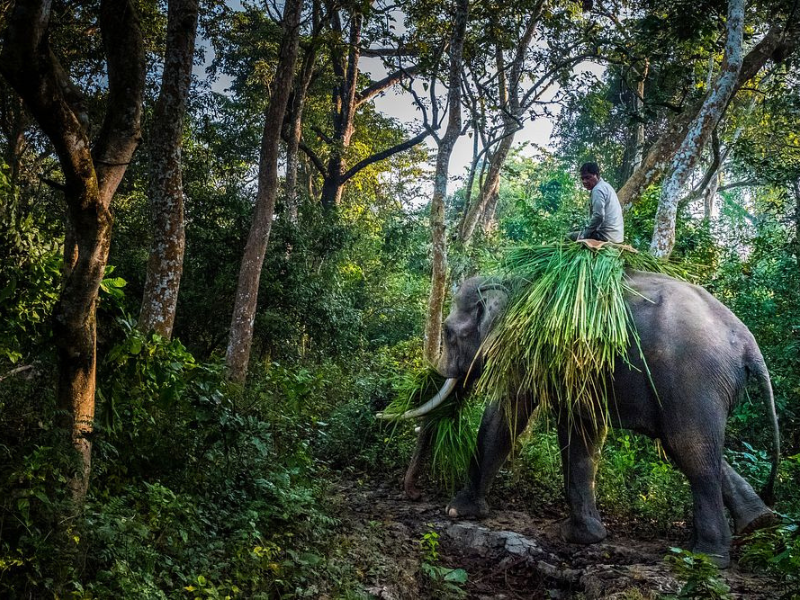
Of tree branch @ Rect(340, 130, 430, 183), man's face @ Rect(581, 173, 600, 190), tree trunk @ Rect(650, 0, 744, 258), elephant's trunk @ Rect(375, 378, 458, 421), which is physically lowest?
elephant's trunk @ Rect(375, 378, 458, 421)

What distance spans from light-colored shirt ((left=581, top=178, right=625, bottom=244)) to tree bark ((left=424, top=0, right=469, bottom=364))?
13.3 ft

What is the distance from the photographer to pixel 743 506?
4965mm

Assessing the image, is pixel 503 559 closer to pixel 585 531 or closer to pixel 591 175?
pixel 585 531

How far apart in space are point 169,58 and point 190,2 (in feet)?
2.13

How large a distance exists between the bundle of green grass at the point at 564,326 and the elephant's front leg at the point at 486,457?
24 cm

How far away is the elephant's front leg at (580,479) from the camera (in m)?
5.41

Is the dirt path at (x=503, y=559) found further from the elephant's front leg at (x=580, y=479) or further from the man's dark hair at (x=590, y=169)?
the man's dark hair at (x=590, y=169)

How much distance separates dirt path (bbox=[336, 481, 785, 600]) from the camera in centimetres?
421

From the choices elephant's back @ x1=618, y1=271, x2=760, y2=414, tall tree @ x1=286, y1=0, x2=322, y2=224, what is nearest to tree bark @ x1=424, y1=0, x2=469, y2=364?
tall tree @ x1=286, y1=0, x2=322, y2=224

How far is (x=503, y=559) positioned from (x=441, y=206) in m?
6.41

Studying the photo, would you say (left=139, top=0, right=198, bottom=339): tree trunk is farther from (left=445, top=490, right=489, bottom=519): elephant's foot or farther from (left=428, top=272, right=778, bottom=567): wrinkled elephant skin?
(left=428, top=272, right=778, bottom=567): wrinkled elephant skin

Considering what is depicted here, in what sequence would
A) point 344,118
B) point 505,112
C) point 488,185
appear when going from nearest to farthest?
point 505,112, point 488,185, point 344,118

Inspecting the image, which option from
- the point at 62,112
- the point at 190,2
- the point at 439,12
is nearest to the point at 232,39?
the point at 439,12

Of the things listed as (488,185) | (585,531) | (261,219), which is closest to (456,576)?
(585,531)
